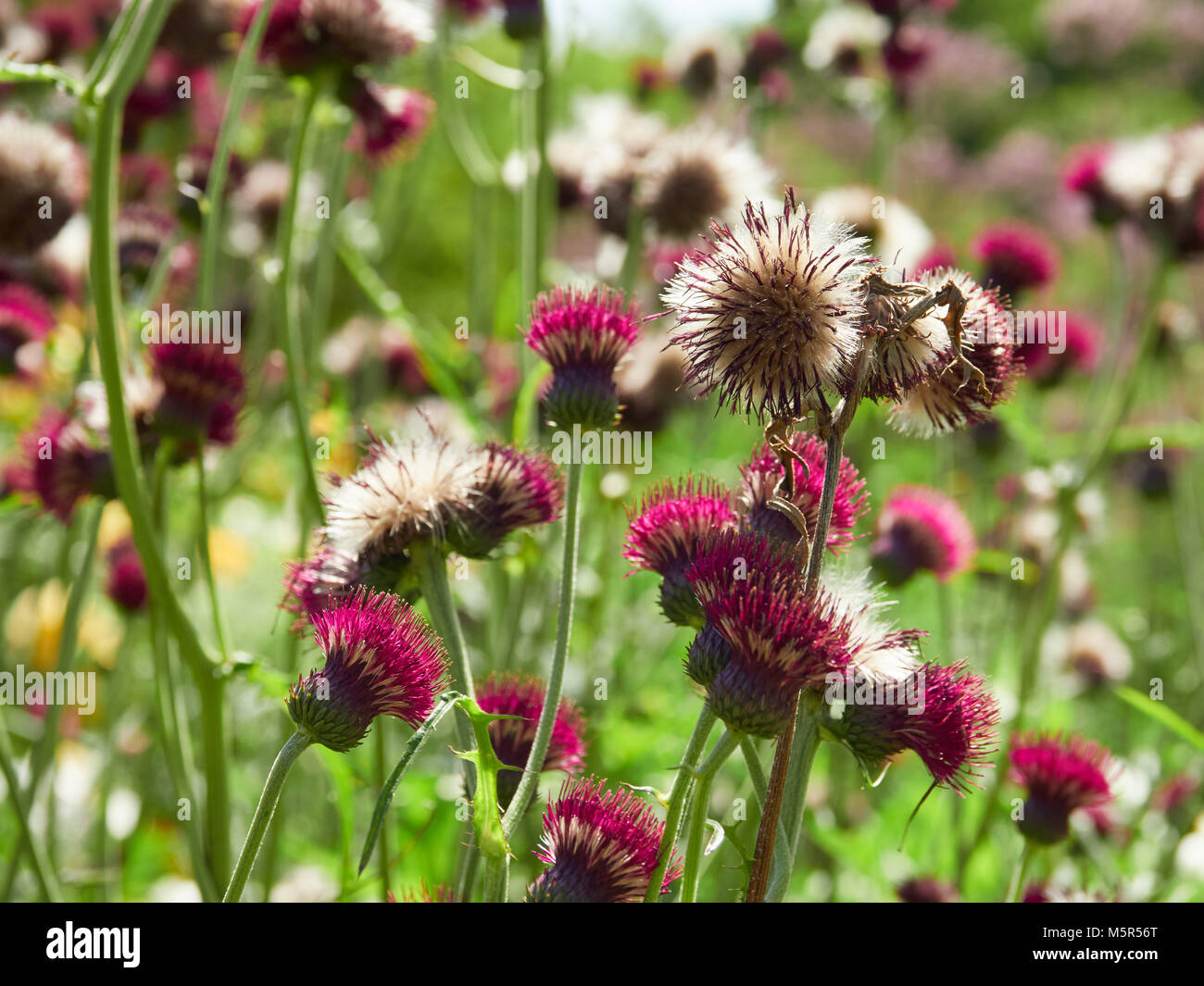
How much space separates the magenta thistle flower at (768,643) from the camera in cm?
110

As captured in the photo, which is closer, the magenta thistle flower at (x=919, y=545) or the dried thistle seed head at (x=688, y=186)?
the magenta thistle flower at (x=919, y=545)

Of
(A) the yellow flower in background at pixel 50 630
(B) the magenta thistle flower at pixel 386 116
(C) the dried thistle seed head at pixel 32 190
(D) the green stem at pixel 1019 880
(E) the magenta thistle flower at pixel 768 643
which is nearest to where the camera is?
(E) the magenta thistle flower at pixel 768 643

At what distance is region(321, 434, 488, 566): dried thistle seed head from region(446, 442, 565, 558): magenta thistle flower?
13 mm

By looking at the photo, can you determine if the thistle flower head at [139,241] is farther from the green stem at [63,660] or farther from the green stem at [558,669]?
the green stem at [558,669]

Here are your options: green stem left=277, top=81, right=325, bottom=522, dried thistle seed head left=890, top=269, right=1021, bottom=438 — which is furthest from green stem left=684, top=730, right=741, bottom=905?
green stem left=277, top=81, right=325, bottom=522

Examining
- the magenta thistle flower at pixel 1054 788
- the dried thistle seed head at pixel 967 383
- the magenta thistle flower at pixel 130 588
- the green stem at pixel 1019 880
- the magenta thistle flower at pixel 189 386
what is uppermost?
the magenta thistle flower at pixel 189 386

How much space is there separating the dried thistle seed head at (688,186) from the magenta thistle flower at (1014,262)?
3.20 feet

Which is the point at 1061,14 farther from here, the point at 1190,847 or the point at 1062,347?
the point at 1190,847

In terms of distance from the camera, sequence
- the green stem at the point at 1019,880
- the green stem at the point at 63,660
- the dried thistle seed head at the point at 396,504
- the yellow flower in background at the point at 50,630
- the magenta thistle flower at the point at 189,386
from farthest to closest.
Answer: the yellow flower in background at the point at 50,630 < the green stem at the point at 63,660 < the magenta thistle flower at the point at 189,386 < the green stem at the point at 1019,880 < the dried thistle seed head at the point at 396,504

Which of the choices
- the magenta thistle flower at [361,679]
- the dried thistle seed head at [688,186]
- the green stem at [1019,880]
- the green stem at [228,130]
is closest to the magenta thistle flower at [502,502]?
the magenta thistle flower at [361,679]

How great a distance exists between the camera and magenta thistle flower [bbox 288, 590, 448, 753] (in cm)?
115

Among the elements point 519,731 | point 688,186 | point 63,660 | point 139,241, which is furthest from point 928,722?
point 139,241

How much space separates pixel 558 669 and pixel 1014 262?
2774mm
